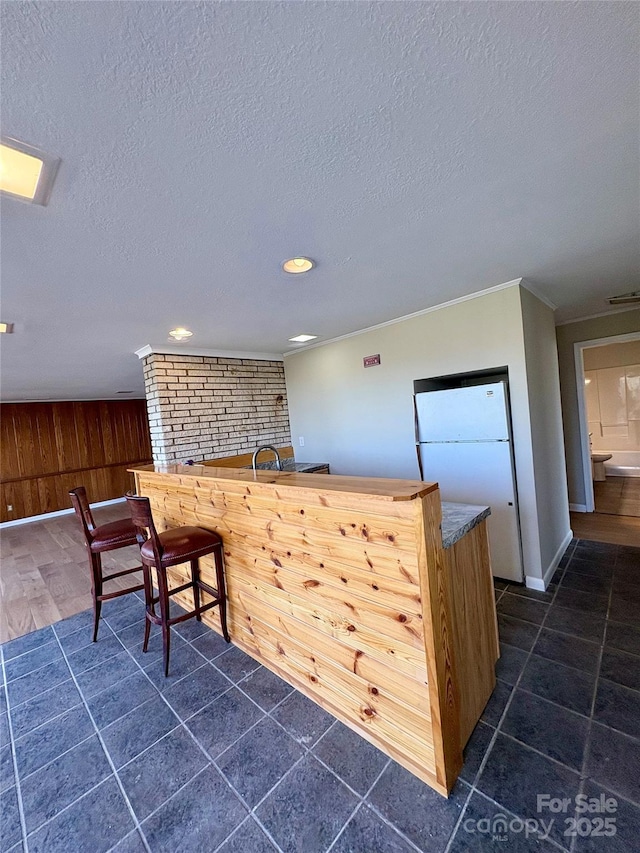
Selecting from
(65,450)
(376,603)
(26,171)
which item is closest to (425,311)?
(376,603)

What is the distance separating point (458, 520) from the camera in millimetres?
1625

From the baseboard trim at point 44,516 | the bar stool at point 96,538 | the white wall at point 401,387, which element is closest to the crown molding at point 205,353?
the white wall at point 401,387

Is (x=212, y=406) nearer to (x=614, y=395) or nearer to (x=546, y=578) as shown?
(x=546, y=578)

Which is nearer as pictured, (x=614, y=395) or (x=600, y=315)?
(x=600, y=315)

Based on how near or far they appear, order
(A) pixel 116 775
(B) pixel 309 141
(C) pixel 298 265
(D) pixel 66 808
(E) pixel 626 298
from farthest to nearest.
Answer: (E) pixel 626 298 → (C) pixel 298 265 → (A) pixel 116 775 → (D) pixel 66 808 → (B) pixel 309 141

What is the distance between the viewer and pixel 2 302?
2.00 metres

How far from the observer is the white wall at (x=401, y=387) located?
2.63 metres

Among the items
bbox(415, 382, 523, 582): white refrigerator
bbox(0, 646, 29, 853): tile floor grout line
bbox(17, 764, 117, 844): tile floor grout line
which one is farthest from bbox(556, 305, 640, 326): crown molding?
bbox(0, 646, 29, 853): tile floor grout line

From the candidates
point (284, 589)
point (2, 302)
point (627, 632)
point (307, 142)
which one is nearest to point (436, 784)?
point (284, 589)

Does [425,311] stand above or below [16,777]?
above

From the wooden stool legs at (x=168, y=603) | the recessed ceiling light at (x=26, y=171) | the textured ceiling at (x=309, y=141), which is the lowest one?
the wooden stool legs at (x=168, y=603)

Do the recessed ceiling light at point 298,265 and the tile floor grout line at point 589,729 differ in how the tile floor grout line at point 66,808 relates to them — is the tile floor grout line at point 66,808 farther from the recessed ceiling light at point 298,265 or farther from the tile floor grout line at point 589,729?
the recessed ceiling light at point 298,265

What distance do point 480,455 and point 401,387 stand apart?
967 millimetres

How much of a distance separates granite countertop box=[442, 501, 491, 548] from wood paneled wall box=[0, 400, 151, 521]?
792cm
